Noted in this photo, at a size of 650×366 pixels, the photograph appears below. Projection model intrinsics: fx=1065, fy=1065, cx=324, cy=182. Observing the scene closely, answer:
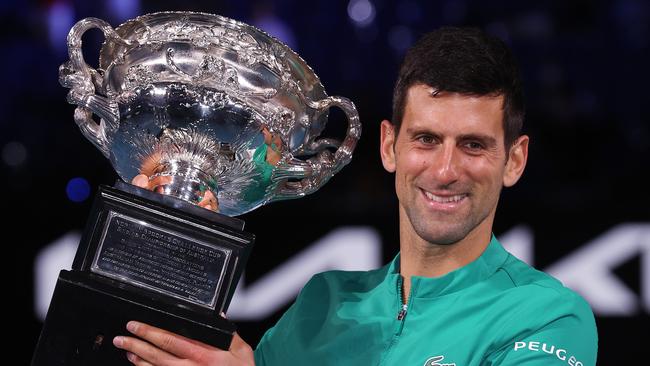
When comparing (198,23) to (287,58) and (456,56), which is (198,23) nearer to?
(287,58)

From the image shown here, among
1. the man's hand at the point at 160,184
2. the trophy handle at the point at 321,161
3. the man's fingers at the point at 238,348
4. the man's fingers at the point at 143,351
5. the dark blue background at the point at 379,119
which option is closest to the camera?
the man's fingers at the point at 143,351

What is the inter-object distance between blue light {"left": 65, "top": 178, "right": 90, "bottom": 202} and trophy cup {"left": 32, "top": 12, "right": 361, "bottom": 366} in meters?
1.82

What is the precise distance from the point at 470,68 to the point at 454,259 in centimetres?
46

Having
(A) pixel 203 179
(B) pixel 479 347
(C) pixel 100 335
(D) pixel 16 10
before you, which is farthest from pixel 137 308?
(D) pixel 16 10

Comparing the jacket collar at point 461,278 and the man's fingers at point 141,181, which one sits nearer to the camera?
the man's fingers at point 141,181

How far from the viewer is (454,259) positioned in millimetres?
2508

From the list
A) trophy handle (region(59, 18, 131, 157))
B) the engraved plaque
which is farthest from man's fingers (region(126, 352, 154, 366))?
trophy handle (region(59, 18, 131, 157))

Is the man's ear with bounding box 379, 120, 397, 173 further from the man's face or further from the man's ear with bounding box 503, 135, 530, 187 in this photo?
the man's ear with bounding box 503, 135, 530, 187

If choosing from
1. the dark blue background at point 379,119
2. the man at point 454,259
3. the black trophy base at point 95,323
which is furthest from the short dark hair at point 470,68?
the dark blue background at point 379,119

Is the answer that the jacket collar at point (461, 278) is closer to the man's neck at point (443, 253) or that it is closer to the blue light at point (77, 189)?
the man's neck at point (443, 253)

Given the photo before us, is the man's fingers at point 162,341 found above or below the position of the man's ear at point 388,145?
below

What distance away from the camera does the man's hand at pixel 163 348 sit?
2.13m

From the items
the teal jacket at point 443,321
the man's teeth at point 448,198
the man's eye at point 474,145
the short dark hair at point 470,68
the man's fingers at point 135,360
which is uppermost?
the short dark hair at point 470,68

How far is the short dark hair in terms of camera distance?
2.34 metres
